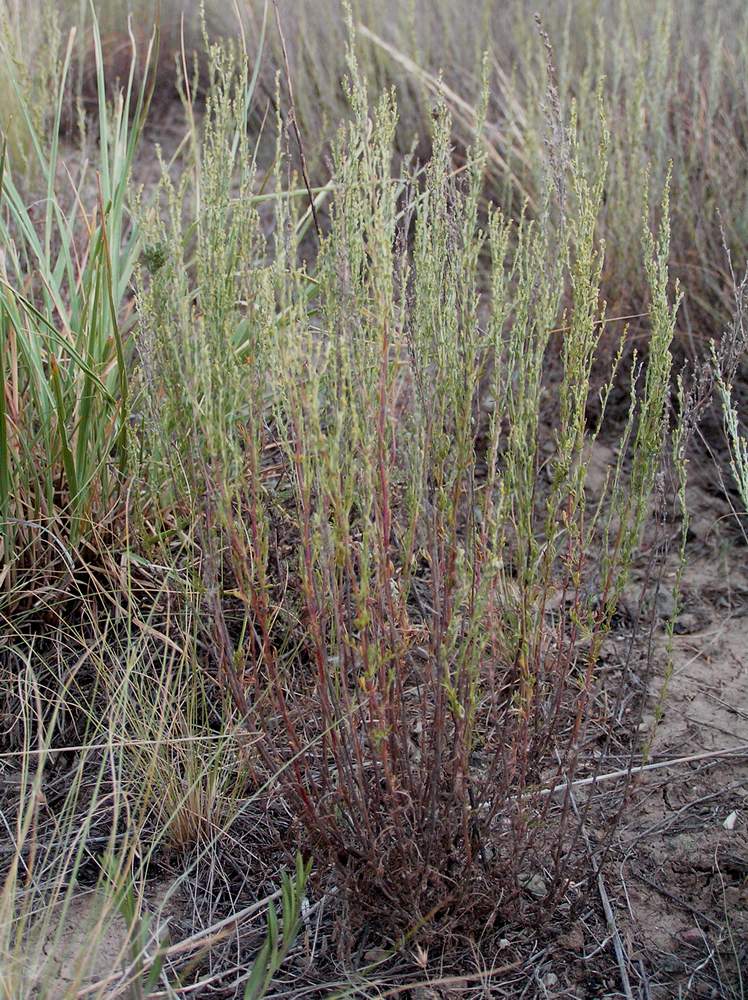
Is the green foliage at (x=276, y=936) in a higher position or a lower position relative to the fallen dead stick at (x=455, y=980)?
higher

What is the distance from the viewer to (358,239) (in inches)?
57.7

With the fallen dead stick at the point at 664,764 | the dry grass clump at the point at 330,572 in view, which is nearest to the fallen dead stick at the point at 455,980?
the dry grass clump at the point at 330,572

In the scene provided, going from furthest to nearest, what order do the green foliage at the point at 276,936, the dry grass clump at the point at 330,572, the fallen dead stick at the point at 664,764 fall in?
the fallen dead stick at the point at 664,764 < the dry grass clump at the point at 330,572 < the green foliage at the point at 276,936

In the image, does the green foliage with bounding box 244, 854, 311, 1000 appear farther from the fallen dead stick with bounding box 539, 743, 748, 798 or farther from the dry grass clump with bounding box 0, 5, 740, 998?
the fallen dead stick with bounding box 539, 743, 748, 798

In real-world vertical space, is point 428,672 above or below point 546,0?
below

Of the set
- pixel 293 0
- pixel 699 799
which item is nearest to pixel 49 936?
pixel 699 799

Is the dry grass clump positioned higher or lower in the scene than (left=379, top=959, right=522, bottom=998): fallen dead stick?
higher

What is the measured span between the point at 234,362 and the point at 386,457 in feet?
0.90

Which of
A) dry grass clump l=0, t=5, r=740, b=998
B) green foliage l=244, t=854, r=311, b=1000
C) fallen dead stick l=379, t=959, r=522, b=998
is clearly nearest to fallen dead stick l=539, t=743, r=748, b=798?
dry grass clump l=0, t=5, r=740, b=998

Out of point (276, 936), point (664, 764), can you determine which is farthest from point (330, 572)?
point (664, 764)

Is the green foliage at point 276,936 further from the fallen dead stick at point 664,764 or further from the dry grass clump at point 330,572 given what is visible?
the fallen dead stick at point 664,764

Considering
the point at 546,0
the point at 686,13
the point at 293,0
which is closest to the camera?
the point at 686,13

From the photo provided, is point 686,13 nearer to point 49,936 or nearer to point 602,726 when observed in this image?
point 602,726

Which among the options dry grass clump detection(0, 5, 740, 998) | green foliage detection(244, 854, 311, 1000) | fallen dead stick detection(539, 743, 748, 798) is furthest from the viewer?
Result: fallen dead stick detection(539, 743, 748, 798)
